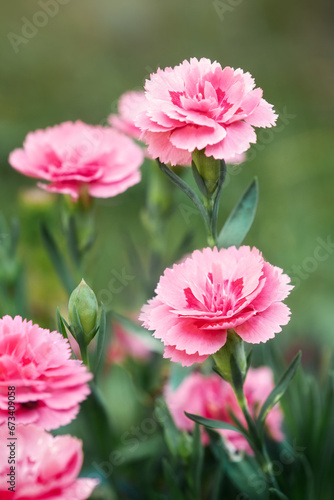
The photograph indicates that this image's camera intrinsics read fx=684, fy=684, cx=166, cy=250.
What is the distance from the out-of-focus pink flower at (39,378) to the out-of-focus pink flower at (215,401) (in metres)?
0.29

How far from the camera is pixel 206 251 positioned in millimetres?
501

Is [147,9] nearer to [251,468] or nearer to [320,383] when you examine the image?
[320,383]

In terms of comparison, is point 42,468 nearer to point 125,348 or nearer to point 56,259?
point 56,259

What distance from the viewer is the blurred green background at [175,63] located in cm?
129

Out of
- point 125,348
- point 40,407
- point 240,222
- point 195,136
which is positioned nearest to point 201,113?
point 195,136

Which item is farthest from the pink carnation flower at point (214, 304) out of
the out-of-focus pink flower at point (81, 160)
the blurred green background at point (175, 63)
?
the blurred green background at point (175, 63)

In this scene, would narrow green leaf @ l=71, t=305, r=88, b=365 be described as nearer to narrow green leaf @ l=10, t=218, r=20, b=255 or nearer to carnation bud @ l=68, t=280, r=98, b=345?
carnation bud @ l=68, t=280, r=98, b=345

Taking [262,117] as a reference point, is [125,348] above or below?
below

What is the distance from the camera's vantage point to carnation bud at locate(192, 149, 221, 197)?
20.5 inches

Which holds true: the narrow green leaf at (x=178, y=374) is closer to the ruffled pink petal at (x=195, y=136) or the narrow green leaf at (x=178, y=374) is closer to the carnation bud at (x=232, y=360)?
the carnation bud at (x=232, y=360)

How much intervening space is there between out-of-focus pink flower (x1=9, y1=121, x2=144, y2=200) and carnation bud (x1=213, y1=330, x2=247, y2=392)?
185mm

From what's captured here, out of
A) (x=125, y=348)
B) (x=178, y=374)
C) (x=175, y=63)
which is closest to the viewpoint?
(x=178, y=374)

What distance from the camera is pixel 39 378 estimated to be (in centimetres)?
45

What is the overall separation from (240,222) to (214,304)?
13 centimetres
